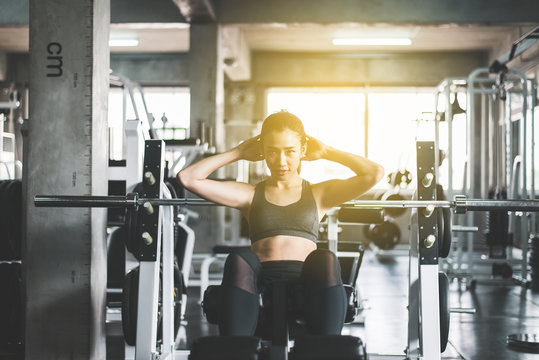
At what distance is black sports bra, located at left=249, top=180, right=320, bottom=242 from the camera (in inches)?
79.7

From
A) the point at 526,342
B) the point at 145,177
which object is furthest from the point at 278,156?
the point at 526,342

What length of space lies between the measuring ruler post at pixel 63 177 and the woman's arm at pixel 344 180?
39.0 inches

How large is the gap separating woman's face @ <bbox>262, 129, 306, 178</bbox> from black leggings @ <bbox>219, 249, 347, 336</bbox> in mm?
347

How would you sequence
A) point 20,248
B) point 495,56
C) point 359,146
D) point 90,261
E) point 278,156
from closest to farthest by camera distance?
point 278,156
point 90,261
point 20,248
point 495,56
point 359,146

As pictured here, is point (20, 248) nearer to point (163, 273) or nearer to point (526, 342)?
point (163, 273)

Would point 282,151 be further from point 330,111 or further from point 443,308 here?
point 330,111

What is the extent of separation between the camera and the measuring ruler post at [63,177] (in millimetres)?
2432

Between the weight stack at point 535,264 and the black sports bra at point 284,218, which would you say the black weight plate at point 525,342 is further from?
the weight stack at point 535,264

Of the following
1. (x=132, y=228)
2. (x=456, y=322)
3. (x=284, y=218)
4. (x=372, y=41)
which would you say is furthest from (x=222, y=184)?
(x=372, y=41)

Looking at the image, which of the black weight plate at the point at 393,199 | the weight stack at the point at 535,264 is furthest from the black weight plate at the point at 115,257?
the weight stack at the point at 535,264

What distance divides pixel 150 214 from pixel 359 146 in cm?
767

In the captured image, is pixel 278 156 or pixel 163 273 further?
pixel 163 273

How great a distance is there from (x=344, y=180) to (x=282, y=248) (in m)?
0.33

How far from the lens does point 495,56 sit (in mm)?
8664
